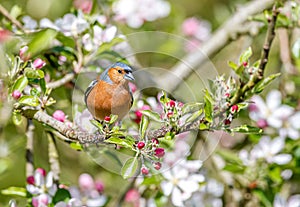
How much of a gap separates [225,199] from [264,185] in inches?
Answer: 8.9

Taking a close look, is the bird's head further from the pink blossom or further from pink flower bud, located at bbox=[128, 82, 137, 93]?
the pink blossom

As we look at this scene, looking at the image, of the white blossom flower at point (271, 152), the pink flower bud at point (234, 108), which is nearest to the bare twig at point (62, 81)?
the pink flower bud at point (234, 108)

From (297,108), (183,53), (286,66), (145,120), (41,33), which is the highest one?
(183,53)

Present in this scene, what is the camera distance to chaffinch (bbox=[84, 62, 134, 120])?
3.14ft

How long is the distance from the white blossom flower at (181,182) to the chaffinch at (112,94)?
1.62 feet

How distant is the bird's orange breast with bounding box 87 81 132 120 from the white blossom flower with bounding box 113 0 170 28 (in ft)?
2.32

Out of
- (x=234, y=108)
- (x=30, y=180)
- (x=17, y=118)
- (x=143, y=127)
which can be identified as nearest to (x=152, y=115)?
(x=143, y=127)

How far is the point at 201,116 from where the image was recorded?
108 cm

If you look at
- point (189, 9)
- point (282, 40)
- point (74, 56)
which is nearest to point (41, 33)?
point (74, 56)

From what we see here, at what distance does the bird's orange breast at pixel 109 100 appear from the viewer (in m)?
0.95

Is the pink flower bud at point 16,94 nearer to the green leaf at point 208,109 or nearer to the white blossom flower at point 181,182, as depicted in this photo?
the green leaf at point 208,109

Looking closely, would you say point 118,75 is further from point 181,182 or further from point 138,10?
point 138,10

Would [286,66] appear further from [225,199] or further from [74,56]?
[74,56]

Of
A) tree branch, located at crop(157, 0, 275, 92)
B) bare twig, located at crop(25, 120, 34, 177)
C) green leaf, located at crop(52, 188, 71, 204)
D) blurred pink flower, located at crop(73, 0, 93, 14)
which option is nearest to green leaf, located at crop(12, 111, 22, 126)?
green leaf, located at crop(52, 188, 71, 204)
